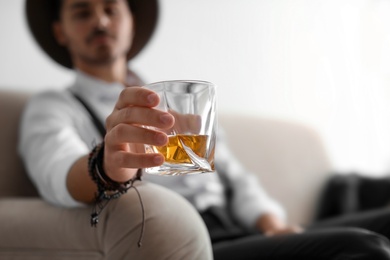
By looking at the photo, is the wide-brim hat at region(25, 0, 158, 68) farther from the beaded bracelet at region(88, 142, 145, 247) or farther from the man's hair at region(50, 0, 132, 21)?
the beaded bracelet at region(88, 142, 145, 247)

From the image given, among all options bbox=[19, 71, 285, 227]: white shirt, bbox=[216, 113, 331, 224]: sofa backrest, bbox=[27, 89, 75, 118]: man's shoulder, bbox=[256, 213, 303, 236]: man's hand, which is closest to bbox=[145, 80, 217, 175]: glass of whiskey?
bbox=[19, 71, 285, 227]: white shirt

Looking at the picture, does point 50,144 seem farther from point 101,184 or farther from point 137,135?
point 137,135

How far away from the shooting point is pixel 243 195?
163 centimetres

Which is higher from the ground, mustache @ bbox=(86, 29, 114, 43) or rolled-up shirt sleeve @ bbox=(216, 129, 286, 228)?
mustache @ bbox=(86, 29, 114, 43)

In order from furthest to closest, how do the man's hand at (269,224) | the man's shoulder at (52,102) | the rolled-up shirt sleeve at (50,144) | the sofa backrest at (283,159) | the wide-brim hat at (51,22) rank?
the sofa backrest at (283,159), the wide-brim hat at (51,22), the man's hand at (269,224), the man's shoulder at (52,102), the rolled-up shirt sleeve at (50,144)

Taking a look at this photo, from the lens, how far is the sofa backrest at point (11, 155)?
1433 mm

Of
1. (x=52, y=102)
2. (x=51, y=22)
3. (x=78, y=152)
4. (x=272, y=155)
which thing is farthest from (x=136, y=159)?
(x=272, y=155)

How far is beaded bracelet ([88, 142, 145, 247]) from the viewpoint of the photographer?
0.95 meters

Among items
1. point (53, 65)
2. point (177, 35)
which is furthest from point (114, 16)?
point (177, 35)

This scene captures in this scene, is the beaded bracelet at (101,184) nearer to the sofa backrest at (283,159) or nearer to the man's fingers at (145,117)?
the man's fingers at (145,117)

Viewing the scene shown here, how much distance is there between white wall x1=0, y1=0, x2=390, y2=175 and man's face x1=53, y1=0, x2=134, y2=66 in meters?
0.33

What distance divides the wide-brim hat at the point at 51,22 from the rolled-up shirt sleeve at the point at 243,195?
1.14ft

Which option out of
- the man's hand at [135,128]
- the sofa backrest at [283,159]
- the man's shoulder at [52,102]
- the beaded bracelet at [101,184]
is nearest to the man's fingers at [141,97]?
the man's hand at [135,128]

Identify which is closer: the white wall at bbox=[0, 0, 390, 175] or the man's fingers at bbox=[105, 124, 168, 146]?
the man's fingers at bbox=[105, 124, 168, 146]
